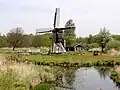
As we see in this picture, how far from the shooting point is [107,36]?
77.2 metres

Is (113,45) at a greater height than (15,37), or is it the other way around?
(15,37)

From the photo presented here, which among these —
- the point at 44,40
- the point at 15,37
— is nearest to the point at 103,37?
the point at 44,40

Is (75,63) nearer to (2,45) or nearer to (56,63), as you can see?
(56,63)

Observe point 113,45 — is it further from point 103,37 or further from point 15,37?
point 15,37

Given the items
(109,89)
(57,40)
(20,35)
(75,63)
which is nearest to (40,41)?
(20,35)

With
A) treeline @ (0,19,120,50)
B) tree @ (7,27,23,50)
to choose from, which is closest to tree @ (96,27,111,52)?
treeline @ (0,19,120,50)

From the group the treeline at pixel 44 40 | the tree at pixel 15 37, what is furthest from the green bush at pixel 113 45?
the tree at pixel 15 37

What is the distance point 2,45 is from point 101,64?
53515 mm

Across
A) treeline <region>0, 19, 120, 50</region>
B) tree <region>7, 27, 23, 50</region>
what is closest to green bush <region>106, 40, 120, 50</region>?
treeline <region>0, 19, 120, 50</region>

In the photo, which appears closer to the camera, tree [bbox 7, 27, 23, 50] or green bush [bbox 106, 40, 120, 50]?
green bush [bbox 106, 40, 120, 50]

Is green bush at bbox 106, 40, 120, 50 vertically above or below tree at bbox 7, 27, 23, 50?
below

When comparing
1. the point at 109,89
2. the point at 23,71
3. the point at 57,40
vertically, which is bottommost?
the point at 109,89

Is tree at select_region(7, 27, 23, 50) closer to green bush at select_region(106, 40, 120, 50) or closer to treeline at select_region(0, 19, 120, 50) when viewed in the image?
treeline at select_region(0, 19, 120, 50)

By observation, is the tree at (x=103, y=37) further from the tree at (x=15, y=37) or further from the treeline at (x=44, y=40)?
the tree at (x=15, y=37)
